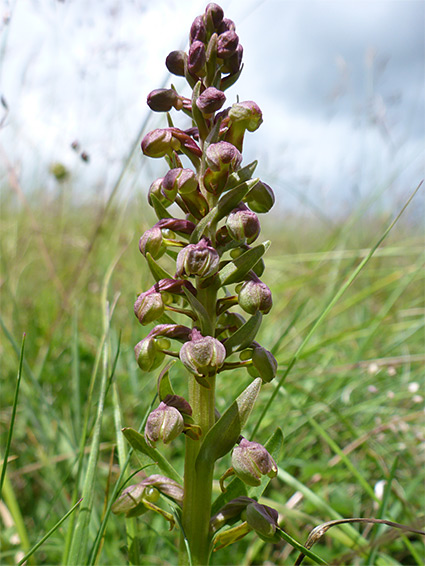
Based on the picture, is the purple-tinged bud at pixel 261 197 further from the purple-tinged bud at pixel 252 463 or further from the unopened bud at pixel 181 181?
the purple-tinged bud at pixel 252 463

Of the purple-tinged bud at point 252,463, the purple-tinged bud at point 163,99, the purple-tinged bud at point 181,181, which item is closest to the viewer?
the purple-tinged bud at point 252,463

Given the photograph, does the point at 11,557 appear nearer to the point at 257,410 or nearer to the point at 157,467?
the point at 157,467

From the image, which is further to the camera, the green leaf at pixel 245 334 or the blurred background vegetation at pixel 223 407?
the blurred background vegetation at pixel 223 407

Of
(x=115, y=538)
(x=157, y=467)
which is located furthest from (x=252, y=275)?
(x=115, y=538)

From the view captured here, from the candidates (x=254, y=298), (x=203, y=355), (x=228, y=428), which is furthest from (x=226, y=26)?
(x=228, y=428)

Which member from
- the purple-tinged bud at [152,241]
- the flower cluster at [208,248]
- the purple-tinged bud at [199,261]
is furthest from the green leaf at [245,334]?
the purple-tinged bud at [152,241]
